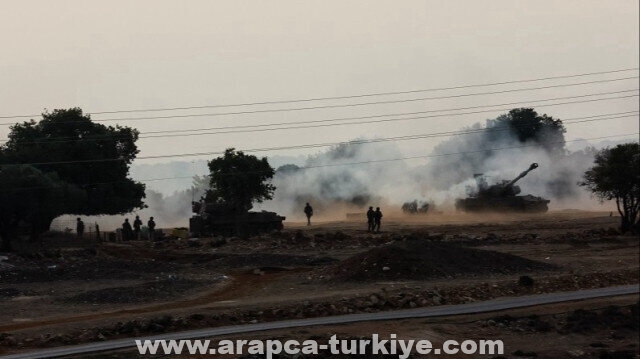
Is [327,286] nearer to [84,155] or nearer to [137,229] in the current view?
[137,229]

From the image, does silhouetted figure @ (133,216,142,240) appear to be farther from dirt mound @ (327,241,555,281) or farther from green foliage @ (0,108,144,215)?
dirt mound @ (327,241,555,281)

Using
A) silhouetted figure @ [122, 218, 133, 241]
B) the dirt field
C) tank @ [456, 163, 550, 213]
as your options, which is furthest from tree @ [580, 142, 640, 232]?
silhouetted figure @ [122, 218, 133, 241]

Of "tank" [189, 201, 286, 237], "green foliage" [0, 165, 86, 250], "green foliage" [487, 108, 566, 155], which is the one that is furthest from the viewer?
"green foliage" [487, 108, 566, 155]

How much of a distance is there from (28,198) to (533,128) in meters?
61.2

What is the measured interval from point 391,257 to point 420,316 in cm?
842

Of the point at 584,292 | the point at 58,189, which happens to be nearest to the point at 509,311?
the point at 584,292

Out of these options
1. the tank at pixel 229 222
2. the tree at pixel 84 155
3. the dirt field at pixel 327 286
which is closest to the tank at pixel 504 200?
the tank at pixel 229 222

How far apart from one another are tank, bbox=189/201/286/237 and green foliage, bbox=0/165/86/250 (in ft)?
27.0

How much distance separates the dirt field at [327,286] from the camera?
21531 mm

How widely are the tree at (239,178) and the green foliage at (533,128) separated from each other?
40.3m

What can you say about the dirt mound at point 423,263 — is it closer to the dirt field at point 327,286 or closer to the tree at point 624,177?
the dirt field at point 327,286

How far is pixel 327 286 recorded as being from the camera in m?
29.3

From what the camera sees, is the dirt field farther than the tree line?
No

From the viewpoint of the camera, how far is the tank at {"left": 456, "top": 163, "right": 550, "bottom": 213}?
71375 mm
